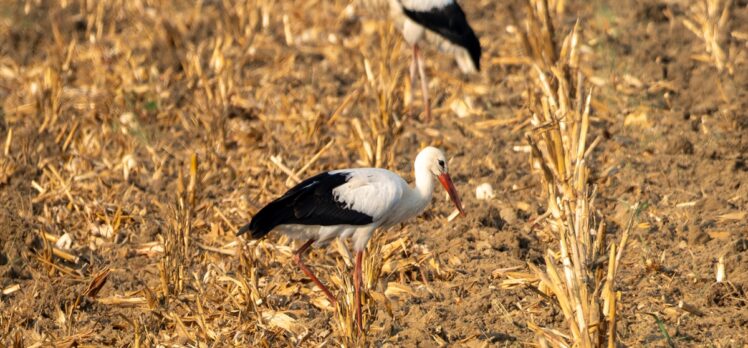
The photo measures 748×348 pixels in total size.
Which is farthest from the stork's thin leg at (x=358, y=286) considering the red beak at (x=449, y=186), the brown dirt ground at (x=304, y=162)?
the red beak at (x=449, y=186)

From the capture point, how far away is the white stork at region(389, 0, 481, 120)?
9.94 metres

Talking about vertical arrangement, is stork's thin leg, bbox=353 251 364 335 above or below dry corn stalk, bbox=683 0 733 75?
above

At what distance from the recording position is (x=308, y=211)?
6.72 m

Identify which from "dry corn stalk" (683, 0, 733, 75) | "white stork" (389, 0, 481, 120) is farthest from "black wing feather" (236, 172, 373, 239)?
"dry corn stalk" (683, 0, 733, 75)

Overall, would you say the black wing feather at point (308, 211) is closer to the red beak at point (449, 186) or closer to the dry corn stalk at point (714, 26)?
the red beak at point (449, 186)

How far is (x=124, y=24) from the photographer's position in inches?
476

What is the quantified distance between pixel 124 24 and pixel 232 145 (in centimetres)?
348

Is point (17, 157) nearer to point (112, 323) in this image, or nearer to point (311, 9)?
point (112, 323)

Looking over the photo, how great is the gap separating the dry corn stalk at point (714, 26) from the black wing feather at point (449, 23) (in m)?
1.87

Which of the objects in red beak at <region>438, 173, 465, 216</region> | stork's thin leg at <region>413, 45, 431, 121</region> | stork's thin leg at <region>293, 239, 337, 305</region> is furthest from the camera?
stork's thin leg at <region>413, 45, 431, 121</region>

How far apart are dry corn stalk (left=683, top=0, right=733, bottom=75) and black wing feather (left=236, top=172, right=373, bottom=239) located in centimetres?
406

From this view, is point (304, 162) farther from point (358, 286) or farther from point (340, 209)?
point (358, 286)

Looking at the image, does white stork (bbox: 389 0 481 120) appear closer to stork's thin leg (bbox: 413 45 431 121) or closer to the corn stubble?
stork's thin leg (bbox: 413 45 431 121)

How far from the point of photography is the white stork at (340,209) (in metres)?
6.70
